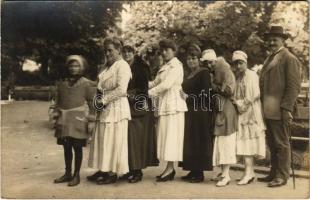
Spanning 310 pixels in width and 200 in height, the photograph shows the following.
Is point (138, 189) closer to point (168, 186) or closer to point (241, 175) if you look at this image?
point (168, 186)

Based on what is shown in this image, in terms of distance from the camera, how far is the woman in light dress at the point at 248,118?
594 centimetres

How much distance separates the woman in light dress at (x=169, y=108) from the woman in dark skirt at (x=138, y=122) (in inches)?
4.8

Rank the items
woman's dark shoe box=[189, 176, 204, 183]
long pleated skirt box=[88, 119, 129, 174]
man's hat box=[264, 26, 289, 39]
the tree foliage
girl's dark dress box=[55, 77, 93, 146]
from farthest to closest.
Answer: the tree foliage → woman's dark shoe box=[189, 176, 204, 183] → man's hat box=[264, 26, 289, 39] → long pleated skirt box=[88, 119, 129, 174] → girl's dark dress box=[55, 77, 93, 146]

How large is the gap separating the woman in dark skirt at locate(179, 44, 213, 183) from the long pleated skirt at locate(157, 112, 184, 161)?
0.09 m

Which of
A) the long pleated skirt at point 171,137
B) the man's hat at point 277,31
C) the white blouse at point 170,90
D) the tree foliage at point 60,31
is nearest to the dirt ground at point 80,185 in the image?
the long pleated skirt at point 171,137

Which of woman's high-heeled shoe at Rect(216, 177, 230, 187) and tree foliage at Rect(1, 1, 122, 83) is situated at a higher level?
tree foliage at Rect(1, 1, 122, 83)

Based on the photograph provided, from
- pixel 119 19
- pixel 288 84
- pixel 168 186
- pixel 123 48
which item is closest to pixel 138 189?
pixel 168 186

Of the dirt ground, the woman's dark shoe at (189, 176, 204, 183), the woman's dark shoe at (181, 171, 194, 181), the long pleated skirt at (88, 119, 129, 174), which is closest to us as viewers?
the dirt ground

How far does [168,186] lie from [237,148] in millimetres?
1014

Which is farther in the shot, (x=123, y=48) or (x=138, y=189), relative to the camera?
(x=123, y=48)

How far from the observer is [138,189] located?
5652 millimetres

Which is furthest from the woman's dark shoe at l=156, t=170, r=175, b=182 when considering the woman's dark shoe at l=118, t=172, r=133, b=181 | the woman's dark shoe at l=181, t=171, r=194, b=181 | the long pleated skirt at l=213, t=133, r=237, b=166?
the long pleated skirt at l=213, t=133, r=237, b=166

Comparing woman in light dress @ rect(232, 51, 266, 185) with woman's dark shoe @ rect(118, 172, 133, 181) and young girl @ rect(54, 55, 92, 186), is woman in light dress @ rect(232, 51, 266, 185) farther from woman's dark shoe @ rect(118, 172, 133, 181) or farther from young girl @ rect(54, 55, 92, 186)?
young girl @ rect(54, 55, 92, 186)

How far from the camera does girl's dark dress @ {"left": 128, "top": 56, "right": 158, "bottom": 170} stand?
5977 millimetres
